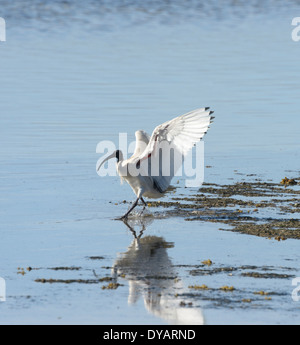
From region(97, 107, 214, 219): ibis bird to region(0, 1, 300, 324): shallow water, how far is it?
431 mm

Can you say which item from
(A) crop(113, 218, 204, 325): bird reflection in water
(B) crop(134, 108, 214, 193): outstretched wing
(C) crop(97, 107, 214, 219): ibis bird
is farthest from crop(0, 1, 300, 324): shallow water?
(B) crop(134, 108, 214, 193): outstretched wing

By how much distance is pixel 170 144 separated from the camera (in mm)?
13781

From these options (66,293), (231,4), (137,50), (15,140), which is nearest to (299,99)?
(15,140)

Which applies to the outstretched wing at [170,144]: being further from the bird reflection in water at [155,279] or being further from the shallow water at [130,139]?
the bird reflection in water at [155,279]

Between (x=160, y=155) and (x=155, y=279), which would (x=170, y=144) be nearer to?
(x=160, y=155)

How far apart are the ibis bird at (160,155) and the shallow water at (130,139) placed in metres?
0.43

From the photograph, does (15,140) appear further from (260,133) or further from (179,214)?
(179,214)

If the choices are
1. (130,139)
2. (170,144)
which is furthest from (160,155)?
(130,139)

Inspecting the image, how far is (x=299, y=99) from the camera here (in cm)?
2570

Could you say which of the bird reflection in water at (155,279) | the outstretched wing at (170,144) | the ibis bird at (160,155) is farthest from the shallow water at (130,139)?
the outstretched wing at (170,144)

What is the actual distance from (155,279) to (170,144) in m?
3.96

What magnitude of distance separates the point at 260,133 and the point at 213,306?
503 inches

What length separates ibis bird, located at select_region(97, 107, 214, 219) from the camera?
13.6 meters

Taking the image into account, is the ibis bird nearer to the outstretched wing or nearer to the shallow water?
the outstretched wing
